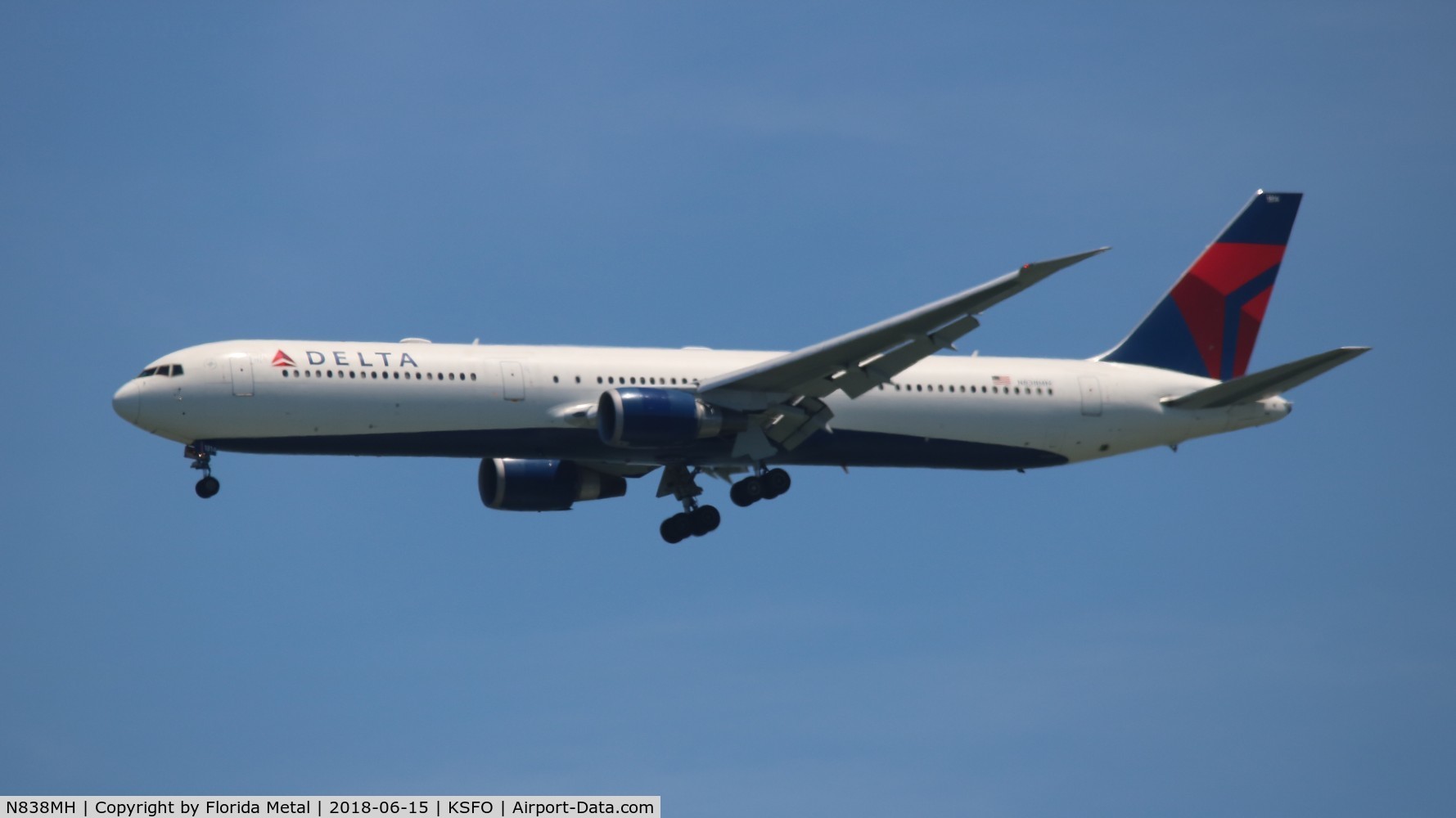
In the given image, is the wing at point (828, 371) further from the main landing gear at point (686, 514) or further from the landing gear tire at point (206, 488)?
the landing gear tire at point (206, 488)

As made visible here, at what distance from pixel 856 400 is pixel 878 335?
5.17 m

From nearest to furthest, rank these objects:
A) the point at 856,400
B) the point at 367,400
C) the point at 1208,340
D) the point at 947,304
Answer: the point at 947,304 → the point at 367,400 → the point at 856,400 → the point at 1208,340

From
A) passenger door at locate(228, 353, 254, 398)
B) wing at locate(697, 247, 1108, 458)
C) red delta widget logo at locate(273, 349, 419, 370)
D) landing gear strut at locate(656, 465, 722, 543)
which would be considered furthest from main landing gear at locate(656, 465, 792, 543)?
passenger door at locate(228, 353, 254, 398)

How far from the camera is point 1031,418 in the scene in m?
55.4

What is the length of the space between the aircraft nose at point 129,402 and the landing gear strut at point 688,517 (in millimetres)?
14073

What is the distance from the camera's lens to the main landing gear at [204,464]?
164 feet

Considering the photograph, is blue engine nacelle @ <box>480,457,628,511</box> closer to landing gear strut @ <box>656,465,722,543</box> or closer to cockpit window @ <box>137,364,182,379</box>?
landing gear strut @ <box>656,465,722,543</box>

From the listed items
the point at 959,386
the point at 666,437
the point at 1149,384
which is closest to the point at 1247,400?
the point at 1149,384

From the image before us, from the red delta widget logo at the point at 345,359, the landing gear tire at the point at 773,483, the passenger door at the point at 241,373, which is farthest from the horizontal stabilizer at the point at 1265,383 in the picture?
the passenger door at the point at 241,373

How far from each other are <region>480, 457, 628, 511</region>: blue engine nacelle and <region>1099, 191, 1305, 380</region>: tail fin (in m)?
15.1

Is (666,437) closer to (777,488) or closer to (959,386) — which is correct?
(777,488)

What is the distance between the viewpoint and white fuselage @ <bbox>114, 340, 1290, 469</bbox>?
49.5m

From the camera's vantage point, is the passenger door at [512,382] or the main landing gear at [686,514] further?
the main landing gear at [686,514]

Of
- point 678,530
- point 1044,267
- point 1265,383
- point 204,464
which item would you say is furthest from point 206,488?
point 1265,383
